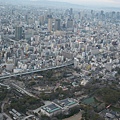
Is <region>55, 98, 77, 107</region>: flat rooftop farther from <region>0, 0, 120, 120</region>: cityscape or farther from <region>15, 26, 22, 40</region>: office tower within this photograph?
<region>15, 26, 22, 40</region>: office tower

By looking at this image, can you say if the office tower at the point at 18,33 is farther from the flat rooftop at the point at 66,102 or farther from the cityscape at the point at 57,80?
the flat rooftop at the point at 66,102

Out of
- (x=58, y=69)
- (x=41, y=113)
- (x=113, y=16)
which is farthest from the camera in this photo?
(x=113, y=16)

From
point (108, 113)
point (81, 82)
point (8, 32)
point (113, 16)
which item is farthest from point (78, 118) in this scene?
point (113, 16)

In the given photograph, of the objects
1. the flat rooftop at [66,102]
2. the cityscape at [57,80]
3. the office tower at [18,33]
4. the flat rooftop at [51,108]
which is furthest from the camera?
the office tower at [18,33]

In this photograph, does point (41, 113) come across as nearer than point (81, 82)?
Yes

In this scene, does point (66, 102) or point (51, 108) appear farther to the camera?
point (66, 102)

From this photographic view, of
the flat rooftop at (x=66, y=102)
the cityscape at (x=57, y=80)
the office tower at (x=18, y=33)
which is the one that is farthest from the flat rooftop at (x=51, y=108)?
the office tower at (x=18, y=33)

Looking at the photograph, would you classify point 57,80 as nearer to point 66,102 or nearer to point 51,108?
point 66,102

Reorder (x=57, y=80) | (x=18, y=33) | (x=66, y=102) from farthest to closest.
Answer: (x=18, y=33) → (x=57, y=80) → (x=66, y=102)

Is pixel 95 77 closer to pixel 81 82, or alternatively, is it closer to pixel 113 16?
pixel 81 82

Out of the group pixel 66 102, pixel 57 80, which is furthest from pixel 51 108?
pixel 57 80

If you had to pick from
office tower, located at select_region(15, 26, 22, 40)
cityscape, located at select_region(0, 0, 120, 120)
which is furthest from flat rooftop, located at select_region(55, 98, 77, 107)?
office tower, located at select_region(15, 26, 22, 40)
